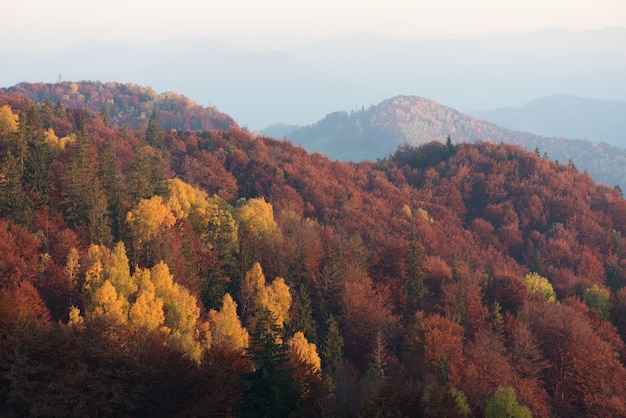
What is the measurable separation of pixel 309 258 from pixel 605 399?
34.5m

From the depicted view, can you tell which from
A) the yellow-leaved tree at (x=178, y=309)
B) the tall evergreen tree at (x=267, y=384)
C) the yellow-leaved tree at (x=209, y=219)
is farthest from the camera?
the yellow-leaved tree at (x=209, y=219)

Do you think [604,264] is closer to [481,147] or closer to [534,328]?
A: [481,147]

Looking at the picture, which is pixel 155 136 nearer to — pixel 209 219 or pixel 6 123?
pixel 6 123

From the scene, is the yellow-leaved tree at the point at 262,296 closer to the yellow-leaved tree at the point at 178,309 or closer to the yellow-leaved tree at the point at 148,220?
the yellow-leaved tree at the point at 178,309

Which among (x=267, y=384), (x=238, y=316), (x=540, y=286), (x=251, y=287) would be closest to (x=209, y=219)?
(x=251, y=287)

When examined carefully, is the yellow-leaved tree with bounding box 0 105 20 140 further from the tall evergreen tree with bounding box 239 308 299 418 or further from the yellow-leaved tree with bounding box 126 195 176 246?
the tall evergreen tree with bounding box 239 308 299 418

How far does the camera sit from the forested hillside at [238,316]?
3444 centimetres

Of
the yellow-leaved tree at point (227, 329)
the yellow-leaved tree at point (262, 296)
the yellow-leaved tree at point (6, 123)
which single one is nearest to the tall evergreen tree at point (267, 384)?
the yellow-leaved tree at point (227, 329)

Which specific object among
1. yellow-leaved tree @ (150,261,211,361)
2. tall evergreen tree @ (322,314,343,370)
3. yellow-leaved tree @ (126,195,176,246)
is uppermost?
yellow-leaved tree @ (126,195,176,246)

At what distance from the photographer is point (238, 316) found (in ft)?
210

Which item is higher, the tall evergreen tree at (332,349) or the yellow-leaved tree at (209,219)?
the yellow-leaved tree at (209,219)

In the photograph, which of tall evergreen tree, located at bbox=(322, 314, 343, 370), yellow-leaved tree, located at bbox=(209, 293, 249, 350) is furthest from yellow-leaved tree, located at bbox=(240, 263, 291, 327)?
tall evergreen tree, located at bbox=(322, 314, 343, 370)

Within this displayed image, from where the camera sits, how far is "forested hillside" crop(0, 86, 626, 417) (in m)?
34.4

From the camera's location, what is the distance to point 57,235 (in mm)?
61062
